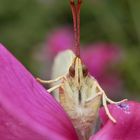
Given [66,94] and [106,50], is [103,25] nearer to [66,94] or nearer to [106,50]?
[106,50]

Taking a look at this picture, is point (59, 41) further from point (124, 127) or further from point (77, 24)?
point (124, 127)

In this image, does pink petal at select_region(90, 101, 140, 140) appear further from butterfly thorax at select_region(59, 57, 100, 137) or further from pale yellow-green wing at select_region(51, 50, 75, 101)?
pale yellow-green wing at select_region(51, 50, 75, 101)

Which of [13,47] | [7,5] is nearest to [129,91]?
[13,47]

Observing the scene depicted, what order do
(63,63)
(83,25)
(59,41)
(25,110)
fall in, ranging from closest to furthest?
(25,110), (63,63), (59,41), (83,25)

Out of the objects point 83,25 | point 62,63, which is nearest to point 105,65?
point 83,25

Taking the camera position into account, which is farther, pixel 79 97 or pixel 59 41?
pixel 59 41

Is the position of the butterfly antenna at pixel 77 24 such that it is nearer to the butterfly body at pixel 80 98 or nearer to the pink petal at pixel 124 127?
the butterfly body at pixel 80 98
